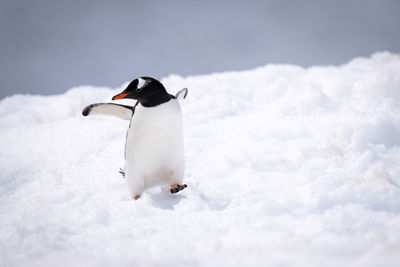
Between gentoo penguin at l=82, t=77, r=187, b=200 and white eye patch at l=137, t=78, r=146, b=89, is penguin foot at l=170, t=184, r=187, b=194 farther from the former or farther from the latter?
white eye patch at l=137, t=78, r=146, b=89

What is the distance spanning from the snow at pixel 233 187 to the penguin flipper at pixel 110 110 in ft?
1.54

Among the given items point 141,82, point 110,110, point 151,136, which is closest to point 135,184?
point 151,136

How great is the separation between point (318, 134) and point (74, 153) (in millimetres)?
2341

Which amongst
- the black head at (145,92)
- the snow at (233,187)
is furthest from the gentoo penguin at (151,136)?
the snow at (233,187)

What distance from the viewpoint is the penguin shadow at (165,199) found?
168 centimetres

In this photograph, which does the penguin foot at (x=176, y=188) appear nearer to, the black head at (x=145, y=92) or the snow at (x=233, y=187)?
the snow at (x=233, y=187)

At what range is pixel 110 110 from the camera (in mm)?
1861

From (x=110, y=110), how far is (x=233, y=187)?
85 centimetres

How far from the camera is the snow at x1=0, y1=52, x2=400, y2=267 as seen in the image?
44.3 inches

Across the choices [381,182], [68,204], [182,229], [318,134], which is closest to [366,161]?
[381,182]

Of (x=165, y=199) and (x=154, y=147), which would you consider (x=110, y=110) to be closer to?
(x=154, y=147)

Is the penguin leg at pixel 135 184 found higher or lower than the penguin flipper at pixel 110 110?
lower

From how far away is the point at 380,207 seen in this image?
143 centimetres

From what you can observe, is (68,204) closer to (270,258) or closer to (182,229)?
(182,229)
